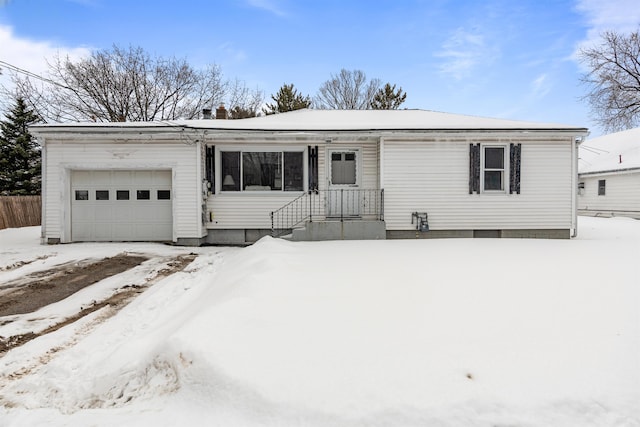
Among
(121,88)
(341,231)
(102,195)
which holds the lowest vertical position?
(341,231)

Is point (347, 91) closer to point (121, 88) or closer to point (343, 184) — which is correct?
point (121, 88)

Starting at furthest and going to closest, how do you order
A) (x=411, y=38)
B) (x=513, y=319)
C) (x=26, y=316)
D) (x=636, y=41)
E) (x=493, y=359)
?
1. (x=636, y=41)
2. (x=411, y=38)
3. (x=26, y=316)
4. (x=513, y=319)
5. (x=493, y=359)

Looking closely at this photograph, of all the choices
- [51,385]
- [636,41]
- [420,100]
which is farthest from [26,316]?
[636,41]

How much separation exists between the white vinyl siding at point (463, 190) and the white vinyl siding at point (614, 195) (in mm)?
11497

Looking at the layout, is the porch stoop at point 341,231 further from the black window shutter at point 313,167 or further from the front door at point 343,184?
the black window shutter at point 313,167

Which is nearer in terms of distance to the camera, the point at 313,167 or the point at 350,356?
the point at 350,356

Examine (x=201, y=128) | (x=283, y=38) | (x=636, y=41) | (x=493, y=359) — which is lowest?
(x=493, y=359)

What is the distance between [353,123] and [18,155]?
2115 cm

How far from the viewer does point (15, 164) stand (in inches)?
795

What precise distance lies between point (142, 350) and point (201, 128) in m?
7.65

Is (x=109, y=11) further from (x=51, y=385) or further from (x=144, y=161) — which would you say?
(x=51, y=385)

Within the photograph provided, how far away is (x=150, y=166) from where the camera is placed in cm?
991

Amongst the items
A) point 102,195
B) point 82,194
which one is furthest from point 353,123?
point 82,194

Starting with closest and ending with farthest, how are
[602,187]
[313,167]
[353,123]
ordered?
1. [313,167]
2. [353,123]
3. [602,187]
